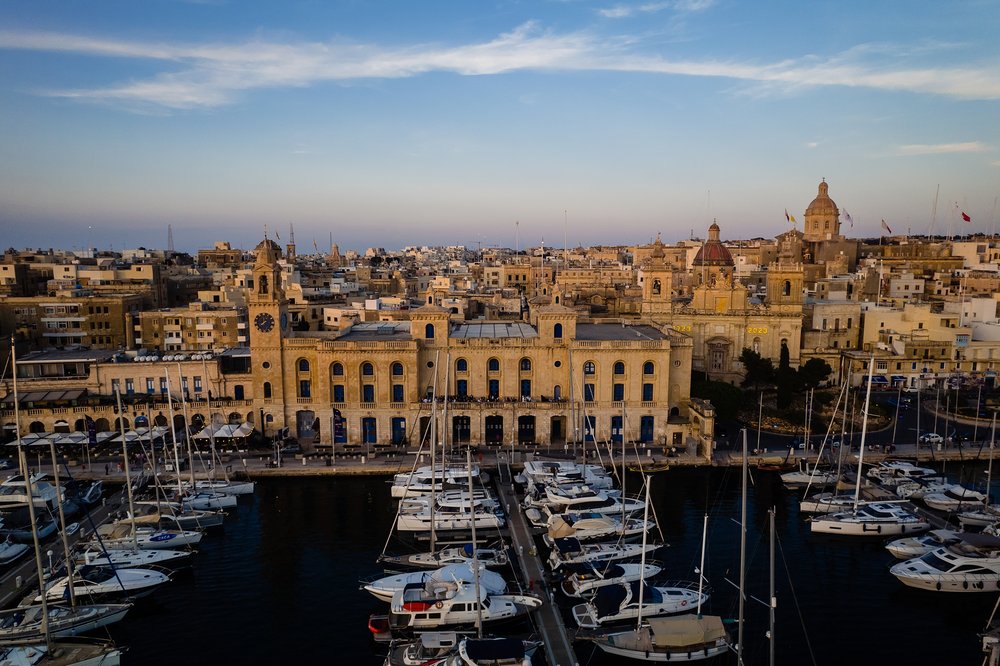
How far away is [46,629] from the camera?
1110 inches

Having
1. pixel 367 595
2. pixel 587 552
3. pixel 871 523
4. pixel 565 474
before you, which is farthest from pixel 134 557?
pixel 871 523

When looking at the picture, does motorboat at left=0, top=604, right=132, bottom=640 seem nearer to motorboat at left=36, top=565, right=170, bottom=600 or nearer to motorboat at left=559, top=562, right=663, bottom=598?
motorboat at left=36, top=565, right=170, bottom=600

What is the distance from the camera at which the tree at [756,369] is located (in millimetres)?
66662

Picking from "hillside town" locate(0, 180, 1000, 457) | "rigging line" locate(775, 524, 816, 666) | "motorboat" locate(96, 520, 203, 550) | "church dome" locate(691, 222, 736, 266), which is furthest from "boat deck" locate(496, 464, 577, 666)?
"church dome" locate(691, 222, 736, 266)

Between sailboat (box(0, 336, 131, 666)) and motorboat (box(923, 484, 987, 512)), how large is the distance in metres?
45.3

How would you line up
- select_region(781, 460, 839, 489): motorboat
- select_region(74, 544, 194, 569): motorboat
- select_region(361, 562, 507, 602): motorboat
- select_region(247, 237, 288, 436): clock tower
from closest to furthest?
1. select_region(361, 562, 507, 602): motorboat
2. select_region(74, 544, 194, 569): motorboat
3. select_region(781, 460, 839, 489): motorboat
4. select_region(247, 237, 288, 436): clock tower

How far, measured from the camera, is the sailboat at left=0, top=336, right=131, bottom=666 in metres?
28.2

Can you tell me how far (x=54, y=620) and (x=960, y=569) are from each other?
41.9 meters

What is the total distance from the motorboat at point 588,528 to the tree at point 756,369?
1208 inches

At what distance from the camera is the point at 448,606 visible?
31.3 m

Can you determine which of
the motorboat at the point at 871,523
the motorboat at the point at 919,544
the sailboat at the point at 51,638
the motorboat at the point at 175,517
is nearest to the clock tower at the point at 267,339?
the motorboat at the point at 175,517

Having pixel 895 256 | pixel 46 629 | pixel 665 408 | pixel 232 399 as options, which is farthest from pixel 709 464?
pixel 895 256

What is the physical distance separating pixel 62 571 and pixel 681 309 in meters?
58.7

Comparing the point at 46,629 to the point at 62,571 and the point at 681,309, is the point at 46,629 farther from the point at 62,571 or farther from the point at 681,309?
the point at 681,309
